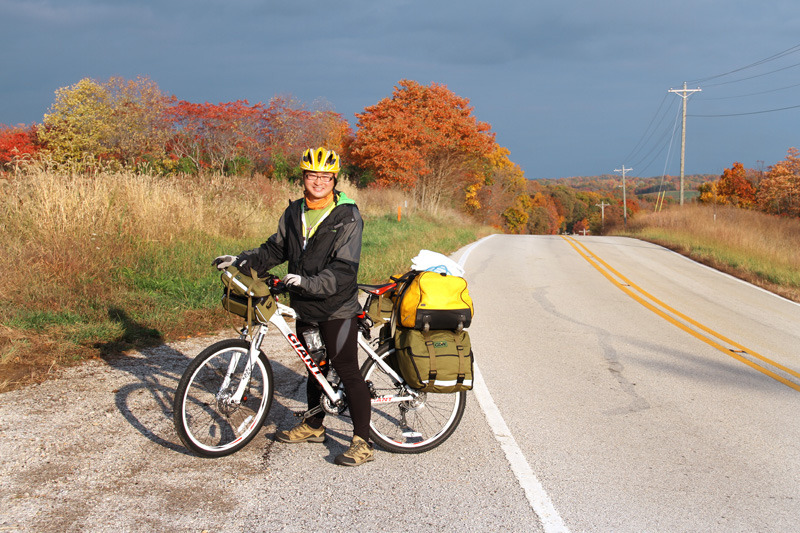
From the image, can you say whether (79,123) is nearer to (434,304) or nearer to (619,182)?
(434,304)

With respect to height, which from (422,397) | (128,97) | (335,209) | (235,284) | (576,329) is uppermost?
(128,97)

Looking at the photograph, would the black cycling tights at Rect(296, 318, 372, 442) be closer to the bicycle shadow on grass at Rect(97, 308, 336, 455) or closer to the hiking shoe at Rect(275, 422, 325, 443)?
the hiking shoe at Rect(275, 422, 325, 443)

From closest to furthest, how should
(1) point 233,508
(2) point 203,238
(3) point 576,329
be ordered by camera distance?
(1) point 233,508
(3) point 576,329
(2) point 203,238

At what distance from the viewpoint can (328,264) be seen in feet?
13.4

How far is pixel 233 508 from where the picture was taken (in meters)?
3.65

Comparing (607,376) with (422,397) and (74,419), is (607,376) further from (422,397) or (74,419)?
(74,419)

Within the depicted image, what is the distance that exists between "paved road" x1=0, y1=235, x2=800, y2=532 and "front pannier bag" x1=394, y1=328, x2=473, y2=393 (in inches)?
24.4

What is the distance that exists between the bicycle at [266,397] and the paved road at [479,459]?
16cm

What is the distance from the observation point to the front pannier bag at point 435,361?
426 cm

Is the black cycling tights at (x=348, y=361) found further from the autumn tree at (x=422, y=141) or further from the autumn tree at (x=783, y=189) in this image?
the autumn tree at (x=783, y=189)

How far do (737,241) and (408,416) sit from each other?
2205 cm

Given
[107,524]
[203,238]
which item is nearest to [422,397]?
[107,524]

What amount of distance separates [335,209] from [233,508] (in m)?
1.93

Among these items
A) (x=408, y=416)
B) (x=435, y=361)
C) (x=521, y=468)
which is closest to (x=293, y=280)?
(x=435, y=361)
